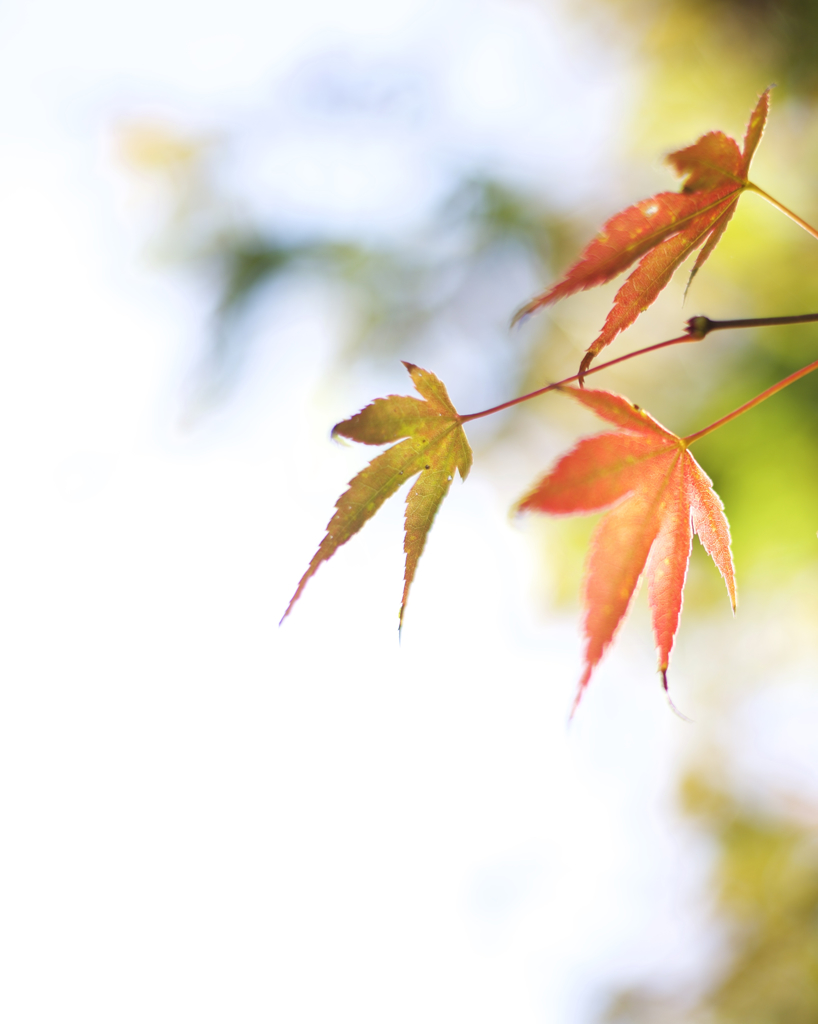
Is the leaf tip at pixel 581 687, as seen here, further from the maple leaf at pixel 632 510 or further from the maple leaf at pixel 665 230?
the maple leaf at pixel 665 230

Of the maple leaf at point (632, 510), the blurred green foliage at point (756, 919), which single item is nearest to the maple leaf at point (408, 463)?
the maple leaf at point (632, 510)

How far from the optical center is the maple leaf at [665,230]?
20.7 inches

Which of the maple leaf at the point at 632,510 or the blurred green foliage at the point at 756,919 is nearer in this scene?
the maple leaf at the point at 632,510

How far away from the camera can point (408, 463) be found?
0.62 metres

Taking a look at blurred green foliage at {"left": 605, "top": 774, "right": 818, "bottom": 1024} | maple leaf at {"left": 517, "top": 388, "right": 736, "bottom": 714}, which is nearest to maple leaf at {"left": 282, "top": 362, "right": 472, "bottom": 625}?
maple leaf at {"left": 517, "top": 388, "right": 736, "bottom": 714}

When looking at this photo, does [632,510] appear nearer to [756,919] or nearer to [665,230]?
[665,230]

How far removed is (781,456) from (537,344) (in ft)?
3.17

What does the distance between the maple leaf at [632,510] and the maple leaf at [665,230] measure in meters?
0.07

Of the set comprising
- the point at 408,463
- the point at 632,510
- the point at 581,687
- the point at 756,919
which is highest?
the point at 408,463

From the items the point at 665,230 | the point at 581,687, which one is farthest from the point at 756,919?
the point at 665,230

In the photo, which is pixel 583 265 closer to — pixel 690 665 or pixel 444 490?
pixel 444 490

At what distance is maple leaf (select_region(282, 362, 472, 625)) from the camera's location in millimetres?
592

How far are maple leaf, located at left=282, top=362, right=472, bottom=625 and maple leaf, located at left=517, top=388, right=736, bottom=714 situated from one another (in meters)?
0.10

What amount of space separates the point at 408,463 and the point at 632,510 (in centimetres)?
19
